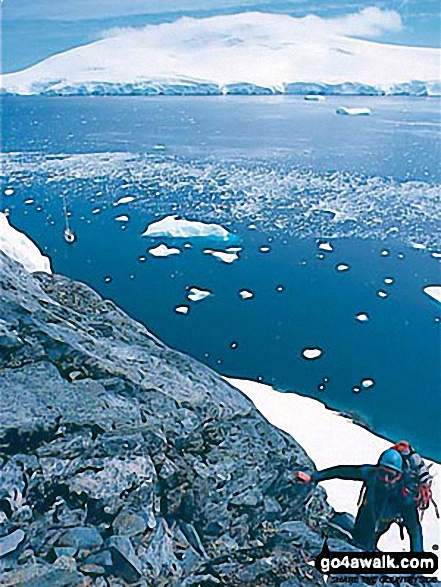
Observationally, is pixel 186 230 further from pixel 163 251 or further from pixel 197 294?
pixel 197 294

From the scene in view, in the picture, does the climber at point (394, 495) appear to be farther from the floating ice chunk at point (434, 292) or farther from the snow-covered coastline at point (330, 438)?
the floating ice chunk at point (434, 292)

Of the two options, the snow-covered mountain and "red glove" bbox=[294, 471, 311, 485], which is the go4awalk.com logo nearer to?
"red glove" bbox=[294, 471, 311, 485]

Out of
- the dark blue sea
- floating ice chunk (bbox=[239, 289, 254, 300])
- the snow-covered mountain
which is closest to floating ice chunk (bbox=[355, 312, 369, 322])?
the dark blue sea

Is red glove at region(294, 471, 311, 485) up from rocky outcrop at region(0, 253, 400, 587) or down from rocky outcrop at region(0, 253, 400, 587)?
down

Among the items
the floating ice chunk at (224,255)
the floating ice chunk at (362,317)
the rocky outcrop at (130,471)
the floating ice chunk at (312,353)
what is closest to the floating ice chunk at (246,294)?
the floating ice chunk at (224,255)

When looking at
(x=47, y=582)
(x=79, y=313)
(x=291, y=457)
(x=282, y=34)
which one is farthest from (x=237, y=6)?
(x=47, y=582)

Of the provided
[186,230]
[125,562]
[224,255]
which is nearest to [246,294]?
[224,255]
